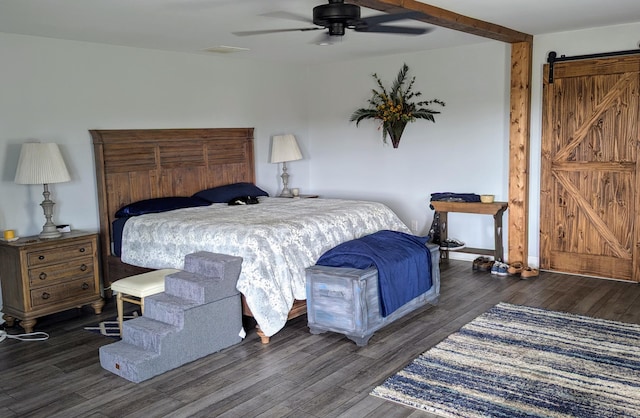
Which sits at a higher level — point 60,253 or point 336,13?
point 336,13

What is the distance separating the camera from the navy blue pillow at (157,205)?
539cm

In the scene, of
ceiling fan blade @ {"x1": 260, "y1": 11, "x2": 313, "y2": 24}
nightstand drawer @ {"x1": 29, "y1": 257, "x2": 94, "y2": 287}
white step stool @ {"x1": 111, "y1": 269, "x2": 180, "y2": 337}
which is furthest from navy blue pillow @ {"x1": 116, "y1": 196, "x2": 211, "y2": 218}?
ceiling fan blade @ {"x1": 260, "y1": 11, "x2": 313, "y2": 24}

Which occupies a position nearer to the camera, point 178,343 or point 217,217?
point 178,343

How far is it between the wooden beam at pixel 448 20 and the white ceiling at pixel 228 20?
6 cm

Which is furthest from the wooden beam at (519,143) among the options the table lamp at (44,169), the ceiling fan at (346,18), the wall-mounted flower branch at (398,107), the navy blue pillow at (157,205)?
the table lamp at (44,169)

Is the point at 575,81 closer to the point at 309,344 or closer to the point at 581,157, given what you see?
the point at 581,157

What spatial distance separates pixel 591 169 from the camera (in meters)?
5.63

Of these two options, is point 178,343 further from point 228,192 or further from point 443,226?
point 443,226

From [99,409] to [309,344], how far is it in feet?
4.86

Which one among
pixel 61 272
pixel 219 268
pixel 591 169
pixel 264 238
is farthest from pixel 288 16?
pixel 591 169

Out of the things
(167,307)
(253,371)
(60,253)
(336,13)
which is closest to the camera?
(336,13)

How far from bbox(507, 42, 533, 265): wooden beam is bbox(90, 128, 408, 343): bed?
1284mm

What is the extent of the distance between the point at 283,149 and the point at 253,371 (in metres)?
3.79

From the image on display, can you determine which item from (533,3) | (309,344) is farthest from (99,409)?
(533,3)
